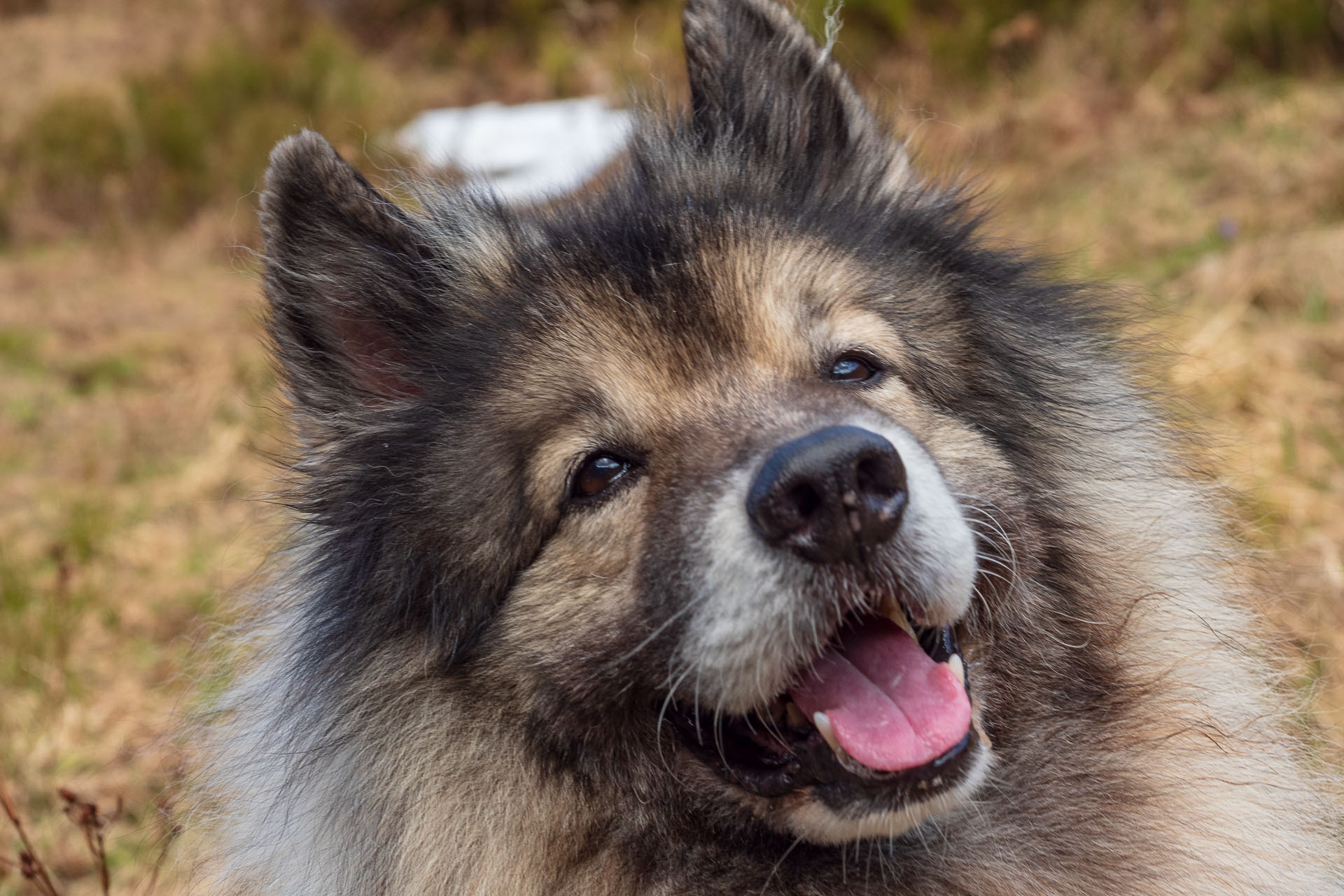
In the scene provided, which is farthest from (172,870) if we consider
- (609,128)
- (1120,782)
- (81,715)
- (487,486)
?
(609,128)

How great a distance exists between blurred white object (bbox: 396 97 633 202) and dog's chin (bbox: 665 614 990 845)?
789 cm

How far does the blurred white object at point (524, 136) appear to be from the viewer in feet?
36.3

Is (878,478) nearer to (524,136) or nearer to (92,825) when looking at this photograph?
Result: (92,825)

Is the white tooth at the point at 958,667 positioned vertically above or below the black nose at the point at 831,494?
below

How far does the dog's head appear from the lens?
2.27m

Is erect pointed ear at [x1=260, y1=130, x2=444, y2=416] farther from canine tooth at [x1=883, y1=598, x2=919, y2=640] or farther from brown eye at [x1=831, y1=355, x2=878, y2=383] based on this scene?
canine tooth at [x1=883, y1=598, x2=919, y2=640]

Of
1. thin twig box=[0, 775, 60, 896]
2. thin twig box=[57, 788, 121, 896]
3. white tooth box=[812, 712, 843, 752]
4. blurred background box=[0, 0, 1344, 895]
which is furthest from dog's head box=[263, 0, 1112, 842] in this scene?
thin twig box=[0, 775, 60, 896]

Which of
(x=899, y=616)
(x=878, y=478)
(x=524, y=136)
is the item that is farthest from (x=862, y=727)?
(x=524, y=136)

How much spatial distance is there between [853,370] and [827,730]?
90 cm

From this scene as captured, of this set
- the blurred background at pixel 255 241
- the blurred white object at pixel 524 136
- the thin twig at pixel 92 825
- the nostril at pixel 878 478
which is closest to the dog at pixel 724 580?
the nostril at pixel 878 478

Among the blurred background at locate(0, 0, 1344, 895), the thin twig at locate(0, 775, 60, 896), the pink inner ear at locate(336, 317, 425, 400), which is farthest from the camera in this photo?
the blurred background at locate(0, 0, 1344, 895)

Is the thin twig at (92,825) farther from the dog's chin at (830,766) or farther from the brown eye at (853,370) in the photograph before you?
the brown eye at (853,370)

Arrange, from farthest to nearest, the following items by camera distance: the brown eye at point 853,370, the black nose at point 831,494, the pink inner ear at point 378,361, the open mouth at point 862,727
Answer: the pink inner ear at point 378,361
the brown eye at point 853,370
the open mouth at point 862,727
the black nose at point 831,494

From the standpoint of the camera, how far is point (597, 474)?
2.57 m
